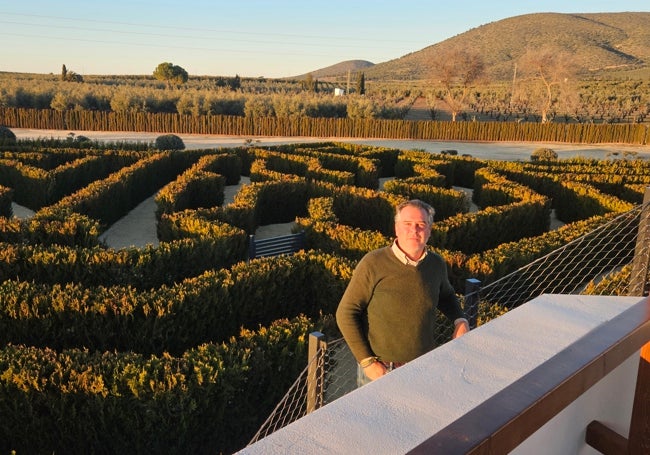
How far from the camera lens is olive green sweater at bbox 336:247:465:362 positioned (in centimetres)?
425

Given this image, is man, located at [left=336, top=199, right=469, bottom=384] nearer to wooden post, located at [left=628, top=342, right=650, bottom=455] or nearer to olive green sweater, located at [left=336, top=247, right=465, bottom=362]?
olive green sweater, located at [left=336, top=247, right=465, bottom=362]

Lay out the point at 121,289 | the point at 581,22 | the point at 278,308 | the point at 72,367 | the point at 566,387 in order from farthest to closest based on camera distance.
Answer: the point at 581,22
the point at 278,308
the point at 121,289
the point at 72,367
the point at 566,387

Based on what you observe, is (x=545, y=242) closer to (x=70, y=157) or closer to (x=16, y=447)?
(x=16, y=447)

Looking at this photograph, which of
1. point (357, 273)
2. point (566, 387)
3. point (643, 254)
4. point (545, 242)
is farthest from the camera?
point (545, 242)

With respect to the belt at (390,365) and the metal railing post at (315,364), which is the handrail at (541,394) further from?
the metal railing post at (315,364)

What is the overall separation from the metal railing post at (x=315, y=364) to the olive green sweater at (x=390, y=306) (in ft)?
0.63

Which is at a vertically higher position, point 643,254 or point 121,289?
point 643,254

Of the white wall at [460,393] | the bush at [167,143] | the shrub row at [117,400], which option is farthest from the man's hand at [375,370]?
the bush at [167,143]

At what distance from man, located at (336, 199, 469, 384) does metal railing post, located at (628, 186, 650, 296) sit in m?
3.21

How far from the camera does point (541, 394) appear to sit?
6.46 ft

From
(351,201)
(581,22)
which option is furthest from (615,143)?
(581,22)

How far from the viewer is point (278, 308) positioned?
363 inches

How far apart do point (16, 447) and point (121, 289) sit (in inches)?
92.9

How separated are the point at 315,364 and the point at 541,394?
8.32 ft
